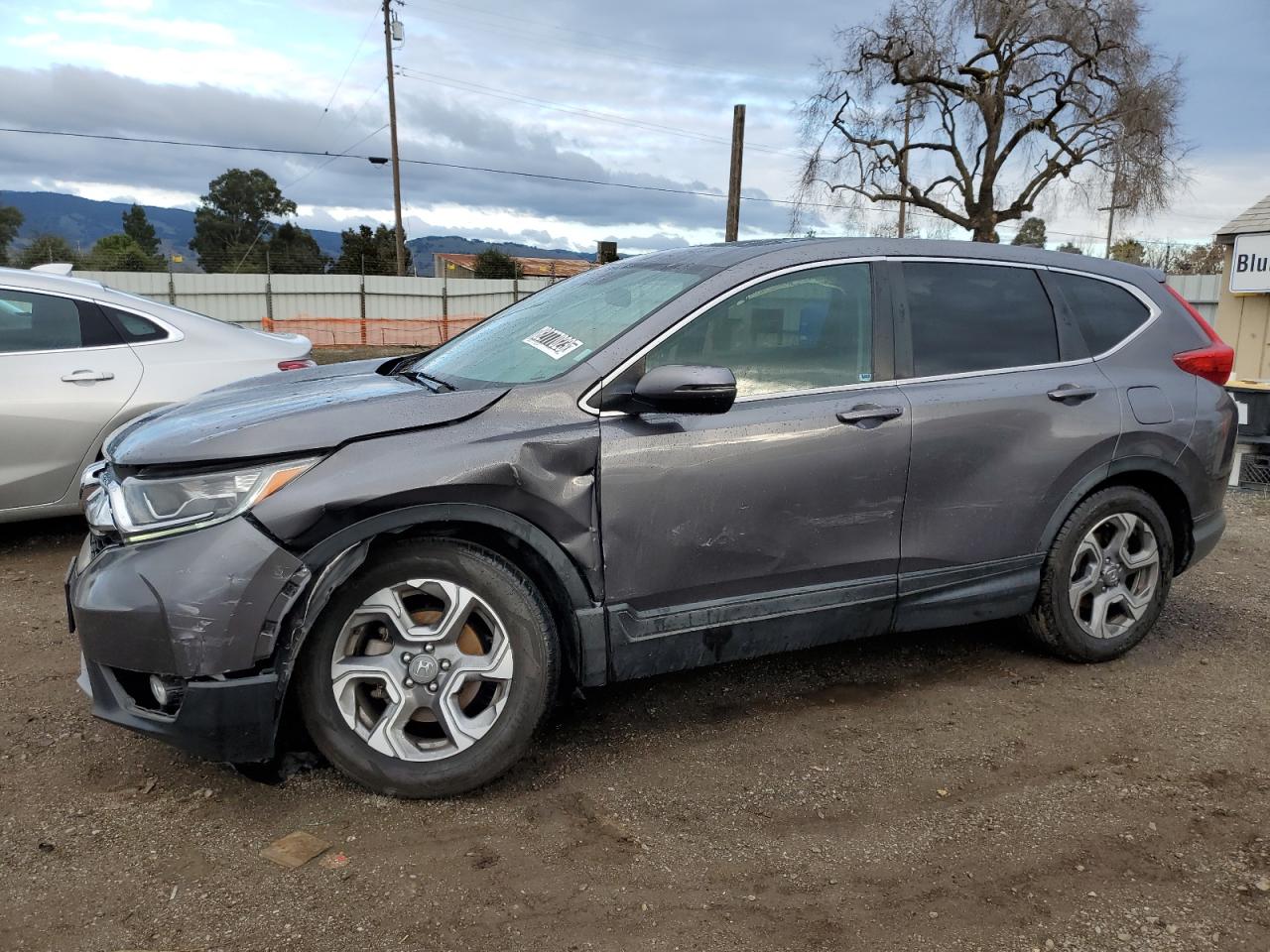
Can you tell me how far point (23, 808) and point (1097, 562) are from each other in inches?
157

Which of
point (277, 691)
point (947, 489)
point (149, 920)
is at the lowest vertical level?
point (149, 920)

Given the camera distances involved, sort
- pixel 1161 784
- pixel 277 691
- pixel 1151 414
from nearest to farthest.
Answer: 1. pixel 277 691
2. pixel 1161 784
3. pixel 1151 414

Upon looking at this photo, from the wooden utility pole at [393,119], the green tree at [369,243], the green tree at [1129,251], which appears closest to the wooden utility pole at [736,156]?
the wooden utility pole at [393,119]

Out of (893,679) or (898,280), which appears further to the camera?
(893,679)

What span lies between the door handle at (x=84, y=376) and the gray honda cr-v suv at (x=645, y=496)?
195 centimetres

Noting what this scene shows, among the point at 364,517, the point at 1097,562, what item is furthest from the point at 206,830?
the point at 1097,562

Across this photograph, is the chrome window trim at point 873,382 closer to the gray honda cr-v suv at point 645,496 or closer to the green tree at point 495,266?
the gray honda cr-v suv at point 645,496

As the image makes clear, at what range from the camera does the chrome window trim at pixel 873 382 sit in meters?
3.15

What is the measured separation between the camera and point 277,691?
2.75 m

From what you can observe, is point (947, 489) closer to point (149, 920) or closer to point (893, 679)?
point (893, 679)

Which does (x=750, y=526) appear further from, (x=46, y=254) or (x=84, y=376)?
(x=46, y=254)

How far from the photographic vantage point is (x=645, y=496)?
10.2ft

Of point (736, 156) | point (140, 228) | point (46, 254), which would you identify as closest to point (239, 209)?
point (140, 228)

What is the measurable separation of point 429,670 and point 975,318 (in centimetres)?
248
